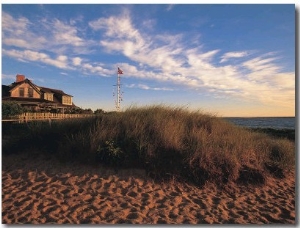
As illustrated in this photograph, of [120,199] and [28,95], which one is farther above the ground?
[28,95]

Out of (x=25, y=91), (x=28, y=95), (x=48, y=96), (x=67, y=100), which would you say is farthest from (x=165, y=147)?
(x=67, y=100)

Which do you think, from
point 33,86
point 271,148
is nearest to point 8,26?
point 271,148

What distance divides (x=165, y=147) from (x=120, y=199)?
182cm

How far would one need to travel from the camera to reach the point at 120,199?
4652 mm

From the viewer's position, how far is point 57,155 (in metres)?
6.18

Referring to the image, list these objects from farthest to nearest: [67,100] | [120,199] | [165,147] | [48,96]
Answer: [67,100]
[48,96]
[165,147]
[120,199]

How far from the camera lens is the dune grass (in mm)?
5809

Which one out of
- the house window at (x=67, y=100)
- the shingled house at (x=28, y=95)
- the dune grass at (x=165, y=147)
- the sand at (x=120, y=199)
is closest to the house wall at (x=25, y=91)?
the shingled house at (x=28, y=95)

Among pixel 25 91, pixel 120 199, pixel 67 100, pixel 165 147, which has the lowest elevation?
pixel 120 199

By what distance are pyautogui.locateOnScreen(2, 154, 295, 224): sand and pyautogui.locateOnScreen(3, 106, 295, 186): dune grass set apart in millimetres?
272

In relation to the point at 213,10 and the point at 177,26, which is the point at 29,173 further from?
the point at 213,10

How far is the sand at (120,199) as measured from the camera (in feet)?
13.8

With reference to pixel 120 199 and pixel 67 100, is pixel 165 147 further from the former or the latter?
pixel 67 100

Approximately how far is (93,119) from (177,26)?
11.7 ft
